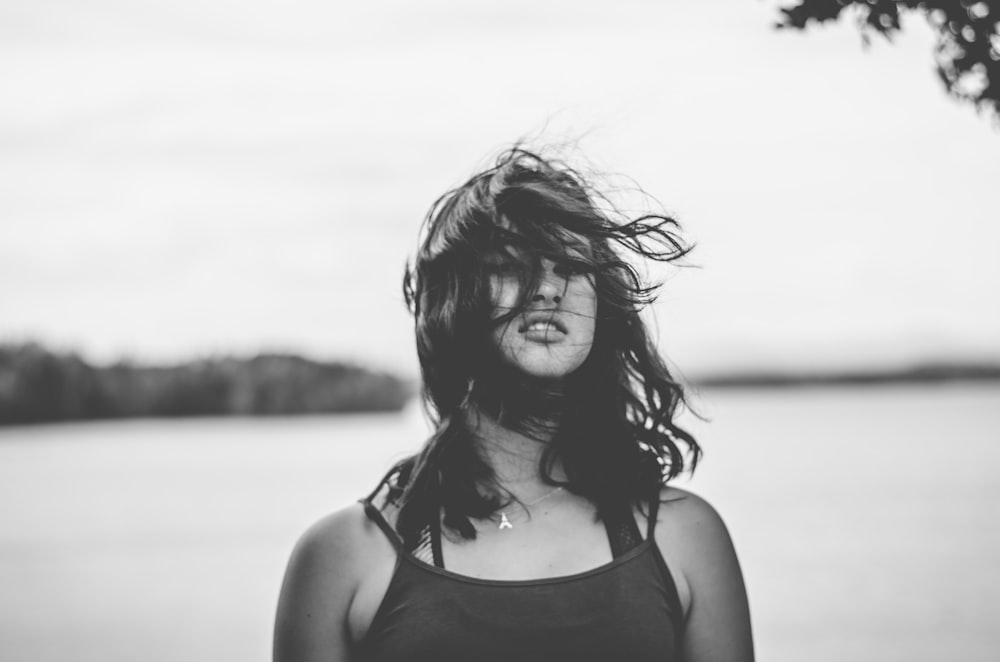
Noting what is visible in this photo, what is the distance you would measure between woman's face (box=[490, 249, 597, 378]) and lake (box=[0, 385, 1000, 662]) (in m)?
0.51

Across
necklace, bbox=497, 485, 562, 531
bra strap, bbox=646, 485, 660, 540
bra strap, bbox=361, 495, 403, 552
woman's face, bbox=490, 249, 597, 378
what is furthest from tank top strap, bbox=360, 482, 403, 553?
bra strap, bbox=646, 485, 660, 540

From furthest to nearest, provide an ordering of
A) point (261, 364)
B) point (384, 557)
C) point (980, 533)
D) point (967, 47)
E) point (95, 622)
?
point (261, 364)
point (980, 533)
point (95, 622)
point (967, 47)
point (384, 557)

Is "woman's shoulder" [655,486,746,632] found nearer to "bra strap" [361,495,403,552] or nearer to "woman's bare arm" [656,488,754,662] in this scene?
"woman's bare arm" [656,488,754,662]

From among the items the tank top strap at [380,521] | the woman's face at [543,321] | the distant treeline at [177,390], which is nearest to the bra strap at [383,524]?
the tank top strap at [380,521]

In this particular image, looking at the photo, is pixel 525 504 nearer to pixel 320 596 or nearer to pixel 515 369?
pixel 515 369

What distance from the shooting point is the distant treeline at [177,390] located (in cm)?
6669

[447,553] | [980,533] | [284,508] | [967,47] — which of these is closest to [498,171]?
[447,553]

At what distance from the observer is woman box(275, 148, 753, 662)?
2064mm

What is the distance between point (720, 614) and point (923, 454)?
3310 inches

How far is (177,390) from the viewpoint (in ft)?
317

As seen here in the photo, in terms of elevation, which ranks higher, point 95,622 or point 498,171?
point 498,171

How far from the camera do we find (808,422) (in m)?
144

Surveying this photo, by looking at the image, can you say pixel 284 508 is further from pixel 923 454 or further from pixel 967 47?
pixel 967 47

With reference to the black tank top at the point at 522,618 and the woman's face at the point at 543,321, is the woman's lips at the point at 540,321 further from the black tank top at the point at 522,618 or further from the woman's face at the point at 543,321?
the black tank top at the point at 522,618
